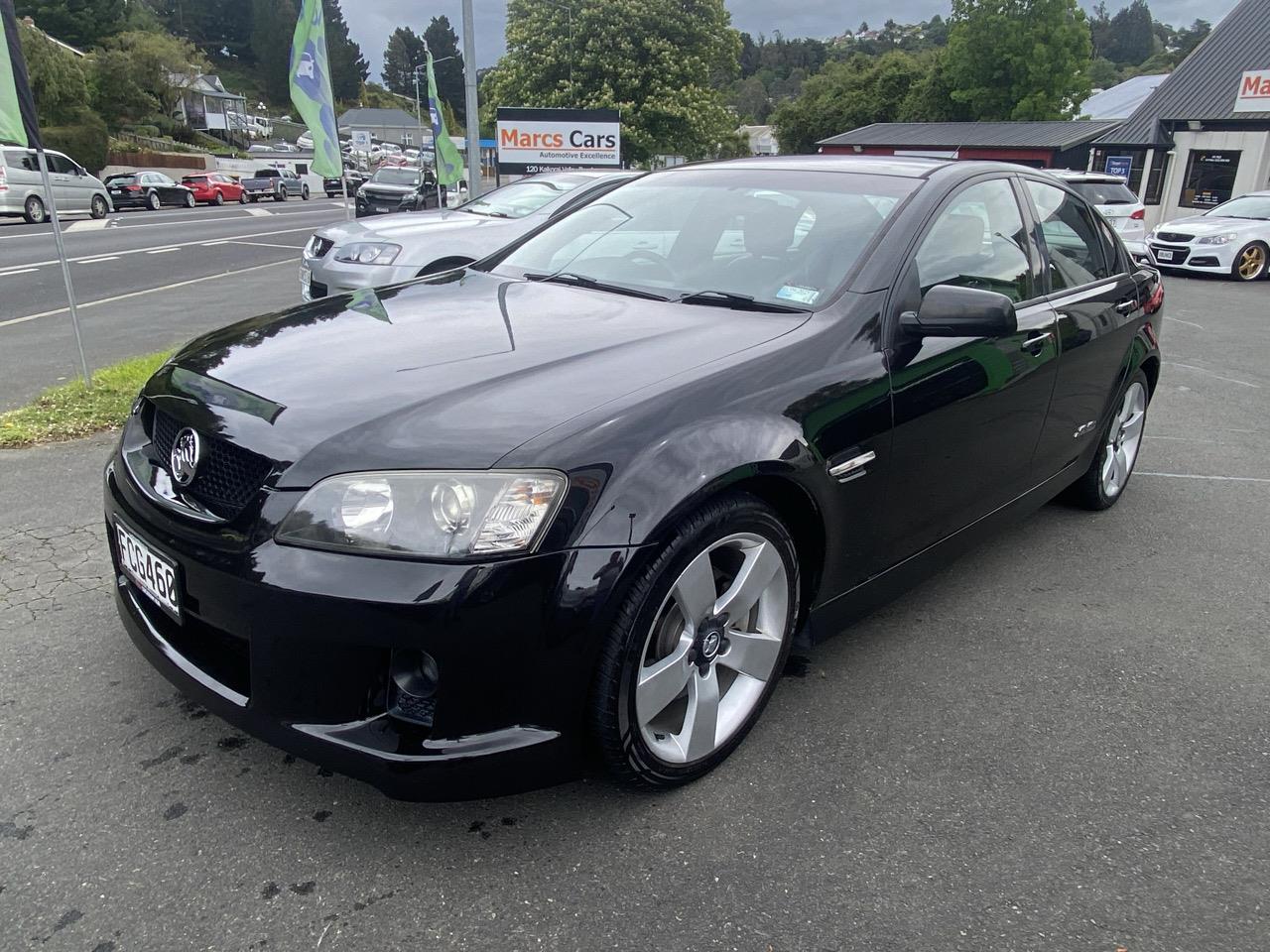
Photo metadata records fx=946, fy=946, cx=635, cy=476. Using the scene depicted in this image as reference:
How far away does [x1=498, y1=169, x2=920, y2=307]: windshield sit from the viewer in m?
2.98

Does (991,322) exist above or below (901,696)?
above

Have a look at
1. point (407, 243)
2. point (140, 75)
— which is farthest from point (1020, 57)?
point (140, 75)

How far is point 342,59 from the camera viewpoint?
119 meters

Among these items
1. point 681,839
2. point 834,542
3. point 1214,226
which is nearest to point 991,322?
point 834,542

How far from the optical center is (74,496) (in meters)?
4.27

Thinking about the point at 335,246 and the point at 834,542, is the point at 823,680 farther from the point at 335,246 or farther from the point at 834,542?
the point at 335,246

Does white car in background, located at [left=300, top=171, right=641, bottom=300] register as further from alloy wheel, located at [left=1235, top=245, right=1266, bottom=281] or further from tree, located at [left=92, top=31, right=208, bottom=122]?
tree, located at [left=92, top=31, right=208, bottom=122]

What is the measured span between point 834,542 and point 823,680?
1.95 ft

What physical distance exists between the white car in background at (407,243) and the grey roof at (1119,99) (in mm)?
47395

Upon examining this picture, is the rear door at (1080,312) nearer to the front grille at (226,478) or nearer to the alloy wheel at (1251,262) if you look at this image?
the front grille at (226,478)

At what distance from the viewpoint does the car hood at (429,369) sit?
2.10 metres

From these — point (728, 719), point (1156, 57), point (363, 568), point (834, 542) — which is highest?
point (1156, 57)

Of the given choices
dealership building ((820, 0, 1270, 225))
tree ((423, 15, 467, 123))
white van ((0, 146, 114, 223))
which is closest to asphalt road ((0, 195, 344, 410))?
white van ((0, 146, 114, 223))

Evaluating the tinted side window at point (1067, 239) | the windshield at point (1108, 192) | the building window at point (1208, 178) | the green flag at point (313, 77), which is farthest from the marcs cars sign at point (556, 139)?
the building window at point (1208, 178)
